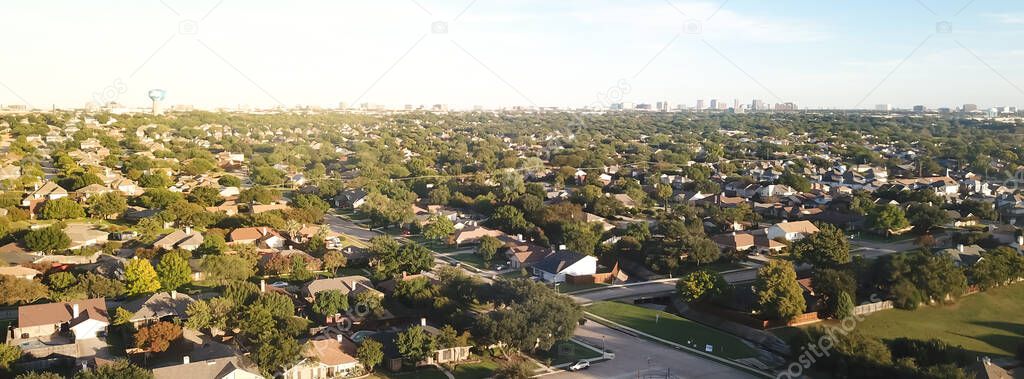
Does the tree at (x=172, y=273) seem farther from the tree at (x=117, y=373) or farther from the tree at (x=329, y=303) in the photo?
the tree at (x=117, y=373)

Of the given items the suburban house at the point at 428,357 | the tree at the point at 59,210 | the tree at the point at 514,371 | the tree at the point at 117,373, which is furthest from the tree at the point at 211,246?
the tree at the point at 514,371

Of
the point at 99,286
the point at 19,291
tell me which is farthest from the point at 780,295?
the point at 19,291

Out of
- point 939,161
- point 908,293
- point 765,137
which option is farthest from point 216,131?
point 908,293

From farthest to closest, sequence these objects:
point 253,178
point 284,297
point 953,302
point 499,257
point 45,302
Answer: point 253,178 < point 499,257 < point 953,302 < point 45,302 < point 284,297

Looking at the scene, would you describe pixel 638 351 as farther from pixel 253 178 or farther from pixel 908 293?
pixel 253 178

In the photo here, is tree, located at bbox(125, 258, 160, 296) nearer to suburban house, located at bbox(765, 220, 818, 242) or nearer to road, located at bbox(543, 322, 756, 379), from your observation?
road, located at bbox(543, 322, 756, 379)

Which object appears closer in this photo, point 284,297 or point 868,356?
point 868,356

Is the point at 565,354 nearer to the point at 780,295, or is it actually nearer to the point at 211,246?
the point at 780,295
